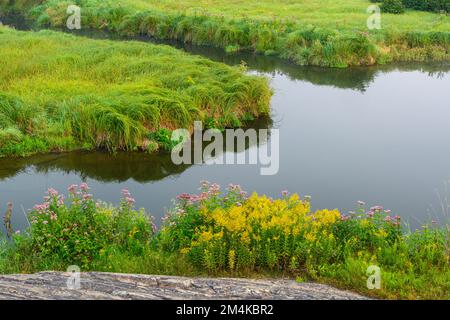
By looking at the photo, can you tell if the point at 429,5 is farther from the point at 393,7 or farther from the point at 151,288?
the point at 151,288

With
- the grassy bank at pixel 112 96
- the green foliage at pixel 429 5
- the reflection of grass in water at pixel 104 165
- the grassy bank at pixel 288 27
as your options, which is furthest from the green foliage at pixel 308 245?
the green foliage at pixel 429 5

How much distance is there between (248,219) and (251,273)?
2.62 ft

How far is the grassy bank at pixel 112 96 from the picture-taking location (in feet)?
50.4

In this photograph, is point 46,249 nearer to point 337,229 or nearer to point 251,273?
point 251,273

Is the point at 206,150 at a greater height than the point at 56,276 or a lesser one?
greater

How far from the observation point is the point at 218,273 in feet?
26.3

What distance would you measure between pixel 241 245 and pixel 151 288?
1.64m

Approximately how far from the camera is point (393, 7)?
36.1 meters

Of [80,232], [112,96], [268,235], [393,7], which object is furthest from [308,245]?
[393,7]

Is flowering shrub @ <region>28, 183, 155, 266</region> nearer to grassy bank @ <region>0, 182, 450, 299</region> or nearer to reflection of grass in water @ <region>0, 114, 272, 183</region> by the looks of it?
grassy bank @ <region>0, 182, 450, 299</region>

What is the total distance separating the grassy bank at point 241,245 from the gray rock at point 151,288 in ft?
1.96

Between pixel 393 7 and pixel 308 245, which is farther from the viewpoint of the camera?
pixel 393 7

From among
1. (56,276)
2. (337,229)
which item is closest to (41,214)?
(56,276)

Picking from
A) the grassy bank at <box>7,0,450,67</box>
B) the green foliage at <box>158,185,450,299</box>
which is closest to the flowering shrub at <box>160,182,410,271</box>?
the green foliage at <box>158,185,450,299</box>
